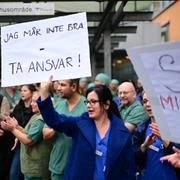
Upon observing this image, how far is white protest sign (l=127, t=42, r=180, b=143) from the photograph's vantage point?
2.61 metres

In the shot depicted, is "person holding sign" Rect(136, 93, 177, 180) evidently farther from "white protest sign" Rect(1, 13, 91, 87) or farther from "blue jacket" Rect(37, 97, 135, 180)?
"white protest sign" Rect(1, 13, 91, 87)

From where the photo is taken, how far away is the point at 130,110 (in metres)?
5.34

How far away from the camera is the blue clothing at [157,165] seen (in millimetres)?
3838

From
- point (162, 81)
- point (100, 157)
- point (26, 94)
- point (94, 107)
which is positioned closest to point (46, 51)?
point (94, 107)

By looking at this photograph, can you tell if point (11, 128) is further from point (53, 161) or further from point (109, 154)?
point (109, 154)

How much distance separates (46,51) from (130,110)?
1.55m

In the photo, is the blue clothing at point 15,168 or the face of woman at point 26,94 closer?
the blue clothing at point 15,168

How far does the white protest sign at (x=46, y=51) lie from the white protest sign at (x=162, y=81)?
1286 millimetres

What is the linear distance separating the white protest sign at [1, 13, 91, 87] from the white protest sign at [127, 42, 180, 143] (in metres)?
1.29

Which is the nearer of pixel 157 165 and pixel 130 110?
pixel 157 165

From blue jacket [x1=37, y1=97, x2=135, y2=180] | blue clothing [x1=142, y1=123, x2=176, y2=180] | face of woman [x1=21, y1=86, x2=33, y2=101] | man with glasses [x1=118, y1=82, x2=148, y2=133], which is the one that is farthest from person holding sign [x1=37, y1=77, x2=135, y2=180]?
face of woman [x1=21, y1=86, x2=33, y2=101]

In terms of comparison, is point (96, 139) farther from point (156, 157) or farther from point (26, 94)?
point (26, 94)

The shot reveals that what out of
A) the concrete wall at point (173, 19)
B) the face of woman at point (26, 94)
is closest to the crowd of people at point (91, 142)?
the face of woman at point (26, 94)

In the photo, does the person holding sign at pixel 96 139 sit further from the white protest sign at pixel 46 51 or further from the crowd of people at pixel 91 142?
the white protest sign at pixel 46 51
